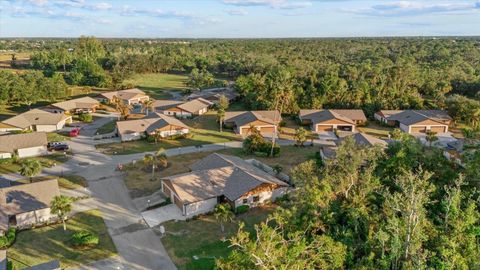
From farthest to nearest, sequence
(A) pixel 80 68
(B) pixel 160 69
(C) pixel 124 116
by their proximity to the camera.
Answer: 1. (B) pixel 160 69
2. (A) pixel 80 68
3. (C) pixel 124 116

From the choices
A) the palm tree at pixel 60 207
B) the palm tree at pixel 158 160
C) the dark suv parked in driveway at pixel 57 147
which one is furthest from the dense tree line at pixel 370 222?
the dark suv parked in driveway at pixel 57 147

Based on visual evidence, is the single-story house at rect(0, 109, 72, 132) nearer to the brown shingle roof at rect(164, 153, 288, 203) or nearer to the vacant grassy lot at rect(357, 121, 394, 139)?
the brown shingle roof at rect(164, 153, 288, 203)

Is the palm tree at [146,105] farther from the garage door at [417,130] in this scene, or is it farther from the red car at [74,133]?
the garage door at [417,130]

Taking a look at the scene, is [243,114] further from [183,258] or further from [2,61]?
[2,61]

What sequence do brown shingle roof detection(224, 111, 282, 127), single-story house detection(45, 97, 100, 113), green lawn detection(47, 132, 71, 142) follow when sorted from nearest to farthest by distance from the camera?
green lawn detection(47, 132, 71, 142), brown shingle roof detection(224, 111, 282, 127), single-story house detection(45, 97, 100, 113)

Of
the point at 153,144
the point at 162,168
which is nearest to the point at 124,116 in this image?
the point at 153,144

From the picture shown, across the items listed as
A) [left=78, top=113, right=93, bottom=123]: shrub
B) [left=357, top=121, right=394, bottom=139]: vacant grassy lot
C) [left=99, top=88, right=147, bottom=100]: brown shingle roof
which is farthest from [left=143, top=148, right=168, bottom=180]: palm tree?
[left=99, top=88, right=147, bottom=100]: brown shingle roof
